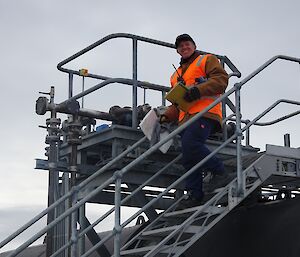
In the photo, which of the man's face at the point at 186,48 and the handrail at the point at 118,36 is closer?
the man's face at the point at 186,48

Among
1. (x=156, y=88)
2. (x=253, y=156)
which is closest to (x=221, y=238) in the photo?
(x=253, y=156)

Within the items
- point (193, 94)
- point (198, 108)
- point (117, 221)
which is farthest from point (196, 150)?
point (117, 221)

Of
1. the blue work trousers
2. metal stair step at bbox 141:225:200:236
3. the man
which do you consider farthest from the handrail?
metal stair step at bbox 141:225:200:236

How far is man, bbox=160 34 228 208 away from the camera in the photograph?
6844 mm

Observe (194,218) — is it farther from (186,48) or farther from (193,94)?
(186,48)

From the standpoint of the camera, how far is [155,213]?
8.08m

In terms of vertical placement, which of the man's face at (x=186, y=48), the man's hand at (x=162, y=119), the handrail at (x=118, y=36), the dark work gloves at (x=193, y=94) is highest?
the handrail at (x=118, y=36)

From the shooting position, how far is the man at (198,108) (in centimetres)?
684

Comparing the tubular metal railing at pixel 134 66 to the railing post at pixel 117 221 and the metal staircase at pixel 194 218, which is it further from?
the railing post at pixel 117 221

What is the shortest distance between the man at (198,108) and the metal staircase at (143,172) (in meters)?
0.22

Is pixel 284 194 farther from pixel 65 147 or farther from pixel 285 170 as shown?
pixel 65 147

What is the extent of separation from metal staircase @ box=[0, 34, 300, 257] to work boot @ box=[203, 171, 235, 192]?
0.65 feet

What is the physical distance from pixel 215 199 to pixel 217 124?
1.02 m

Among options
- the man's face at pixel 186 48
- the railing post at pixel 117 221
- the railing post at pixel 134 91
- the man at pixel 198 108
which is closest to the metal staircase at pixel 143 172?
the railing post at pixel 134 91
